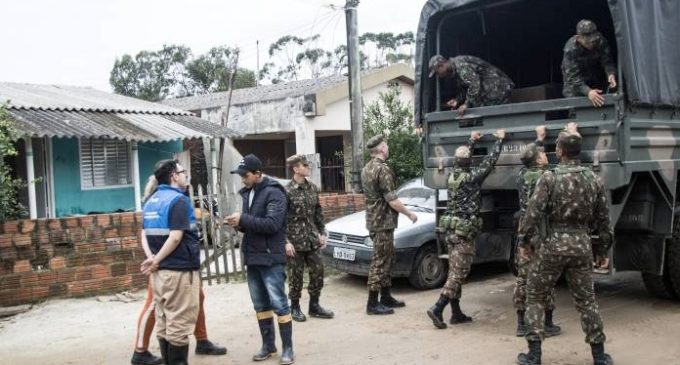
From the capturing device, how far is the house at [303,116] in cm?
1789

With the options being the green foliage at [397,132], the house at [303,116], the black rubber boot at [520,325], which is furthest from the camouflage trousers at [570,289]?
the house at [303,116]

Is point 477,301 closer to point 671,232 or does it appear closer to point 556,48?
point 671,232

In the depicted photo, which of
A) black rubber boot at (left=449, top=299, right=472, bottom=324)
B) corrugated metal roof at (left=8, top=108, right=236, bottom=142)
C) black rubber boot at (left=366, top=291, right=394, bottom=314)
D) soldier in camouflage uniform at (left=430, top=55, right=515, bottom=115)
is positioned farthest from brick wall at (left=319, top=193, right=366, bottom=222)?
black rubber boot at (left=449, top=299, right=472, bottom=324)

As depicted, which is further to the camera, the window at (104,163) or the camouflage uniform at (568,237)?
the window at (104,163)

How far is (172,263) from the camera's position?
189 inches

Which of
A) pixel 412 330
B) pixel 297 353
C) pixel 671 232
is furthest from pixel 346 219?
pixel 671 232

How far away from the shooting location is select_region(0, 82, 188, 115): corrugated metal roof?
12.7m

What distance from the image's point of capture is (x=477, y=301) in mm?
7383

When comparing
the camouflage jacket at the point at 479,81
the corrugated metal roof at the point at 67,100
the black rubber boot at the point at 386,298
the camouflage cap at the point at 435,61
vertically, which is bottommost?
the black rubber boot at the point at 386,298

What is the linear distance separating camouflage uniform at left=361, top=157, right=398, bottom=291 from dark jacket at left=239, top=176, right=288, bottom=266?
1.67 metres

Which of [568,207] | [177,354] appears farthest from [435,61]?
[177,354]

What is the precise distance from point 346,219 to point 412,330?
279 cm

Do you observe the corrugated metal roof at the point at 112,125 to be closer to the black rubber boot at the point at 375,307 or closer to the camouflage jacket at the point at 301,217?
the camouflage jacket at the point at 301,217

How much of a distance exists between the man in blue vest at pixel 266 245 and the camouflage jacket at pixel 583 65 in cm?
284
